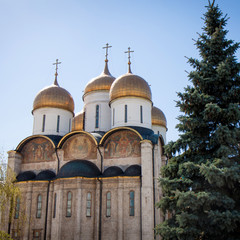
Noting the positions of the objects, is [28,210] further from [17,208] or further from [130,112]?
[130,112]

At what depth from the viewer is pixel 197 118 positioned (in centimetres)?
965

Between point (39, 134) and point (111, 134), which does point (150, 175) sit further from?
point (39, 134)

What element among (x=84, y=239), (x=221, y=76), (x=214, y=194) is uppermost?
(x=221, y=76)

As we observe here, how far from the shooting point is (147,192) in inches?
599

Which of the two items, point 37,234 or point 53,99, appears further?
point 53,99

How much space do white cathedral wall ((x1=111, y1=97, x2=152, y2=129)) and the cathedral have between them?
59 mm

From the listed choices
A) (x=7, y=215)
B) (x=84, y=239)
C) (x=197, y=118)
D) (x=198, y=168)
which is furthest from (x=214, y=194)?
(x=7, y=215)

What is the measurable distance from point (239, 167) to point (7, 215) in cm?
1342

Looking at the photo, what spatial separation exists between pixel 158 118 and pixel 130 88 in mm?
6379

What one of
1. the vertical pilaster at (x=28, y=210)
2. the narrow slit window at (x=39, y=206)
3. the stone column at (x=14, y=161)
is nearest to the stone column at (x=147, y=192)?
the narrow slit window at (x=39, y=206)

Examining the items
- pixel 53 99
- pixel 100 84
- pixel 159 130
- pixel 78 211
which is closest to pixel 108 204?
pixel 78 211

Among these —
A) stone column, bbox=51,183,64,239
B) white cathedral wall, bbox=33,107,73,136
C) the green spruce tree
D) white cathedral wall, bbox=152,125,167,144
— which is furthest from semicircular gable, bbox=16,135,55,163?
the green spruce tree

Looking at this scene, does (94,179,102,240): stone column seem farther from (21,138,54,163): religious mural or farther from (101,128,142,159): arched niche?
(21,138,54,163): religious mural

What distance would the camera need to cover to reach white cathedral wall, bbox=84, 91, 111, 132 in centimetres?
2052
